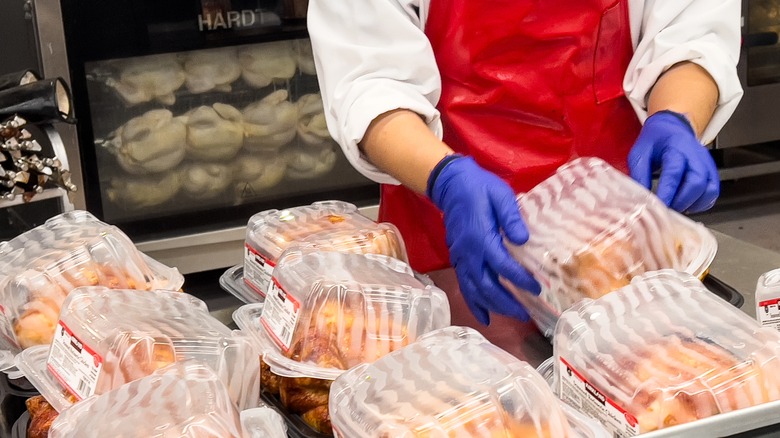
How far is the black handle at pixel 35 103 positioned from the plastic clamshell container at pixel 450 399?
946 millimetres

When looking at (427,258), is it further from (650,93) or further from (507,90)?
(650,93)

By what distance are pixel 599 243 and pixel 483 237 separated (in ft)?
0.43

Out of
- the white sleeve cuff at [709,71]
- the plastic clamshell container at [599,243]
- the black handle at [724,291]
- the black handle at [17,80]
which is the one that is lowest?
the black handle at [724,291]

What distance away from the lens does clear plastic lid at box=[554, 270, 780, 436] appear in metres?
0.81

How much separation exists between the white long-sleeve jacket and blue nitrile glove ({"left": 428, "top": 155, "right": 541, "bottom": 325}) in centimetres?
25

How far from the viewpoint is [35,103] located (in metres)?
1.58

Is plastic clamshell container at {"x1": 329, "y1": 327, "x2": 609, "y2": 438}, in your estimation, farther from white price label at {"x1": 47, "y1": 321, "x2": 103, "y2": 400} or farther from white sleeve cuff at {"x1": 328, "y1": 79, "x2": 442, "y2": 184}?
white sleeve cuff at {"x1": 328, "y1": 79, "x2": 442, "y2": 184}

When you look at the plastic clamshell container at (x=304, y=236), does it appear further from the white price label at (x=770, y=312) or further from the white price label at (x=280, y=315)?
the white price label at (x=770, y=312)

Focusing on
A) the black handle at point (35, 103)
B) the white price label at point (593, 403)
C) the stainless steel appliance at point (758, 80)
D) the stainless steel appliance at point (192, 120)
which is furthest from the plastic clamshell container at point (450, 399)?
the stainless steel appliance at point (758, 80)

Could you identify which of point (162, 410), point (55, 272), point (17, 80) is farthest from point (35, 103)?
point (162, 410)

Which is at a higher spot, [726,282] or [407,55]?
[407,55]

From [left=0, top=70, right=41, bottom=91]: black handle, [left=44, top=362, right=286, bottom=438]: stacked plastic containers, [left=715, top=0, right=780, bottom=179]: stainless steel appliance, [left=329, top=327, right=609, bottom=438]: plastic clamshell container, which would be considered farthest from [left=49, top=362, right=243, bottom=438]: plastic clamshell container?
[left=715, top=0, right=780, bottom=179]: stainless steel appliance

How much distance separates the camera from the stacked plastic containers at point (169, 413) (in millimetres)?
783

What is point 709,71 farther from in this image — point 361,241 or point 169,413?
point 169,413
